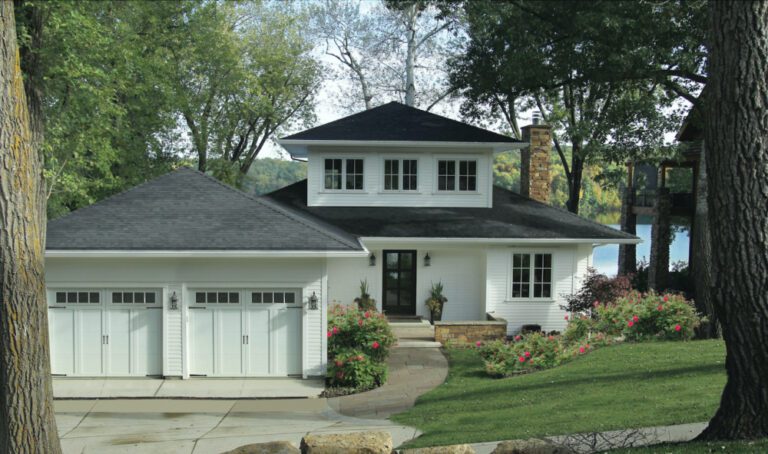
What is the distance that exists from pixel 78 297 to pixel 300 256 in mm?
5249

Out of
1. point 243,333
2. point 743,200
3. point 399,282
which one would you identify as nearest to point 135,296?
point 243,333

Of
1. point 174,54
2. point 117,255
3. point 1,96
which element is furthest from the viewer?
point 174,54

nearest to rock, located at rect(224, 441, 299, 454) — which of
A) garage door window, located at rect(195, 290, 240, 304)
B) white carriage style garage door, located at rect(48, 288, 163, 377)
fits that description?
garage door window, located at rect(195, 290, 240, 304)

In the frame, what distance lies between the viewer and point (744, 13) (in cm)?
734

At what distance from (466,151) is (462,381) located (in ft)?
31.0

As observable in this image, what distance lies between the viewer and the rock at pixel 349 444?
827cm

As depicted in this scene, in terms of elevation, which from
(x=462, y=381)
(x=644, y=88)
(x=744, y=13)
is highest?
(x=644, y=88)

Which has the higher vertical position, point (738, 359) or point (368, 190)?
point (368, 190)

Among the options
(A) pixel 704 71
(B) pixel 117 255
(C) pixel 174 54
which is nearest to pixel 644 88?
(A) pixel 704 71

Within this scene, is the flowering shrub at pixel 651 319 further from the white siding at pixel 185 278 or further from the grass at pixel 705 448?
the grass at pixel 705 448

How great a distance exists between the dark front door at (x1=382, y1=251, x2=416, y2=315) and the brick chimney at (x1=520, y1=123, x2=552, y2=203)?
230 inches

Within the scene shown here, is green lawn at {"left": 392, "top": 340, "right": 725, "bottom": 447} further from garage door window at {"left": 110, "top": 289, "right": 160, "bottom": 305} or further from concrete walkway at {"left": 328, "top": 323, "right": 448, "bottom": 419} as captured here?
garage door window at {"left": 110, "top": 289, "right": 160, "bottom": 305}

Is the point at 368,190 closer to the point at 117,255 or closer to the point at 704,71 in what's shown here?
the point at 117,255

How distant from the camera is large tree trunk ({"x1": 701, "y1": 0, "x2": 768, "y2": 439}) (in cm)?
738
